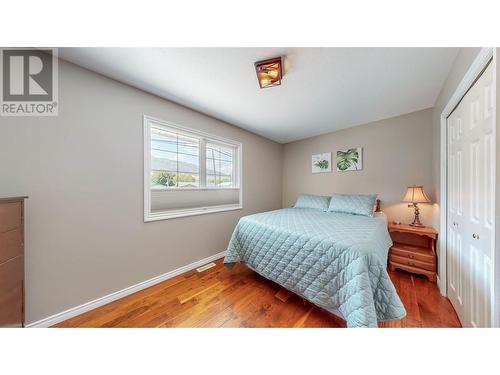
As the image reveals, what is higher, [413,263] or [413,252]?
[413,252]

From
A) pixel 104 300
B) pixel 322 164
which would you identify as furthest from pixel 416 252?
pixel 104 300

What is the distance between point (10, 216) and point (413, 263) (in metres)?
3.62

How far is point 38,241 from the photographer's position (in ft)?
3.97

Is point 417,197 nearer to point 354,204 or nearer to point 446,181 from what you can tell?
point 446,181

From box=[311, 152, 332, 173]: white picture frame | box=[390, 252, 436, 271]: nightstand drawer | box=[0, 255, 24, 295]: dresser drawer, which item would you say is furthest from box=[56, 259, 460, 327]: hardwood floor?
box=[311, 152, 332, 173]: white picture frame

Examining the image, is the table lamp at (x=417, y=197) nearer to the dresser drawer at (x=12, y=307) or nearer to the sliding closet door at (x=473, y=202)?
the sliding closet door at (x=473, y=202)

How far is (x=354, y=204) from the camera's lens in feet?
7.72

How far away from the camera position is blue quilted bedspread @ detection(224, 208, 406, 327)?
1039 millimetres

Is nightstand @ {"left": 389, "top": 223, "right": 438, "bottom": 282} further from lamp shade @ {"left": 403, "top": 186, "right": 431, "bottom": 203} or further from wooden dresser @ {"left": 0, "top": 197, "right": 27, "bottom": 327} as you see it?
wooden dresser @ {"left": 0, "top": 197, "right": 27, "bottom": 327}

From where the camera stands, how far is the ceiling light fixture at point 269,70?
1286mm

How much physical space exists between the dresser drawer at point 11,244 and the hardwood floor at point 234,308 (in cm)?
72
